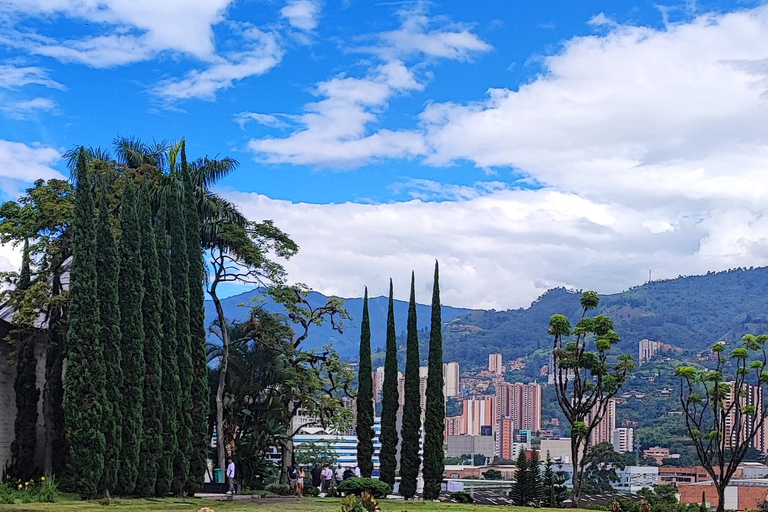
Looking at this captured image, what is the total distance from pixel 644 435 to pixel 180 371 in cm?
10631

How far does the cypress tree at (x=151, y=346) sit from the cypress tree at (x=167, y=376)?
396 millimetres

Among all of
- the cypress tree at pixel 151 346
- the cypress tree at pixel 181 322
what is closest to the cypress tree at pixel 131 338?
the cypress tree at pixel 151 346

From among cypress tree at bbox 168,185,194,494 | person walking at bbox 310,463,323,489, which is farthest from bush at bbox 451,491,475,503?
cypress tree at bbox 168,185,194,494

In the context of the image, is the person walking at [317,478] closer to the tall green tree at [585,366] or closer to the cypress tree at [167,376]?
the cypress tree at [167,376]

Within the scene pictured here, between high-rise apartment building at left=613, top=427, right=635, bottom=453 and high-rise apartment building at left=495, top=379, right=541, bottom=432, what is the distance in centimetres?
3521

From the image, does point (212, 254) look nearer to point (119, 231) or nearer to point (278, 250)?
point (278, 250)

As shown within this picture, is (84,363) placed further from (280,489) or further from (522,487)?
(522,487)

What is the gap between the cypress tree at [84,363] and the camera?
23219 millimetres

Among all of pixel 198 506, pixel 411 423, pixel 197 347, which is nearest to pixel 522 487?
pixel 411 423

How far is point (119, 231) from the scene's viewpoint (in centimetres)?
2722

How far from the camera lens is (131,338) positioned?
25.1 meters

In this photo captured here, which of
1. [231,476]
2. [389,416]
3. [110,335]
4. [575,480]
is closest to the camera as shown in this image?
[110,335]

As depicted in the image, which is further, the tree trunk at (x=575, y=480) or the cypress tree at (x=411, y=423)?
the cypress tree at (x=411, y=423)

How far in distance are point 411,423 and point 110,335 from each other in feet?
43.5
